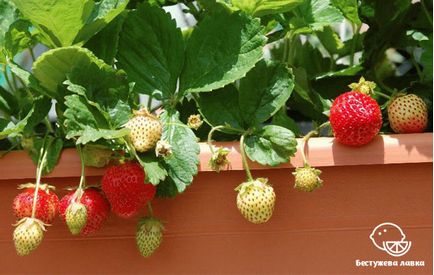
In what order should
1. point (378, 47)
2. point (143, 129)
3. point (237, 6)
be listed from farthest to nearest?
point (378, 47), point (237, 6), point (143, 129)

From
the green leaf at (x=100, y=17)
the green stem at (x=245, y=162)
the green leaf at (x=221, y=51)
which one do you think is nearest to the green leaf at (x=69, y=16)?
the green leaf at (x=100, y=17)

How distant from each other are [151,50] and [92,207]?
216 mm

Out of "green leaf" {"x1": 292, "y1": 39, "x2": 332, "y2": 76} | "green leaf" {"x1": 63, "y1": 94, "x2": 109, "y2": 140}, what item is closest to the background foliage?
"green leaf" {"x1": 63, "y1": 94, "x2": 109, "y2": 140}

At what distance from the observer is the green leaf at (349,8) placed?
85 centimetres

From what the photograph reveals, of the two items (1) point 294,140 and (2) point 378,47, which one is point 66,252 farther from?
(2) point 378,47

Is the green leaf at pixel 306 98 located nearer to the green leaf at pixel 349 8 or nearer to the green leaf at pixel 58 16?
the green leaf at pixel 349 8

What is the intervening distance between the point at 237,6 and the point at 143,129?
22 centimetres

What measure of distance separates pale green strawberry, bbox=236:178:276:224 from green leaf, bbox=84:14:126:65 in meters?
0.24

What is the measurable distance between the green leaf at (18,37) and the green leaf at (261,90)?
11.0 inches

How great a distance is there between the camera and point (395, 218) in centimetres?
72

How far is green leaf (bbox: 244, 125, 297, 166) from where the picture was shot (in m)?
0.69

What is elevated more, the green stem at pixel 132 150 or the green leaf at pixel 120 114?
the green leaf at pixel 120 114

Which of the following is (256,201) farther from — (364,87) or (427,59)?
(427,59)

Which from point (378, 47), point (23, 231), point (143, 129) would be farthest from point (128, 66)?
point (378, 47)
